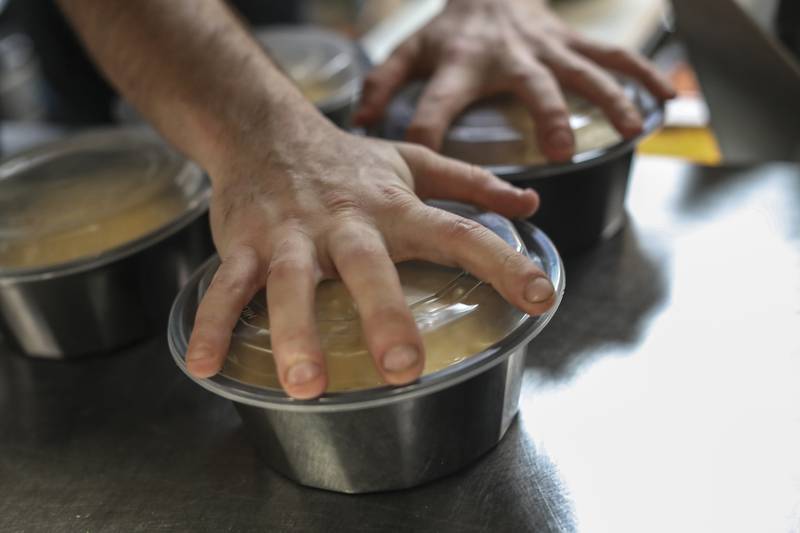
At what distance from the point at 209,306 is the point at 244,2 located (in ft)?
4.58

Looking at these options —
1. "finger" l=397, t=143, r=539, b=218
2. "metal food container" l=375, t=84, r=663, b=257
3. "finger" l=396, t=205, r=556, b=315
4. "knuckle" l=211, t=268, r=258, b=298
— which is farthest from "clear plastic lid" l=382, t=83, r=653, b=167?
"knuckle" l=211, t=268, r=258, b=298

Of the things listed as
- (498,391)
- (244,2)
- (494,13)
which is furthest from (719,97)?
(244,2)

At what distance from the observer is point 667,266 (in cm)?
Answer: 90

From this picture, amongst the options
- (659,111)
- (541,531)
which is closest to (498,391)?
(541,531)

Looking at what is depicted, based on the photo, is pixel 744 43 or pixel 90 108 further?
pixel 90 108

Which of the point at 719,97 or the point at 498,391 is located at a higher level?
the point at 498,391

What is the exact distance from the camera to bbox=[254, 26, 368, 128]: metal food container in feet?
3.90

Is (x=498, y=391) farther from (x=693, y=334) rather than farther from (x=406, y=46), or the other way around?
(x=406, y=46)

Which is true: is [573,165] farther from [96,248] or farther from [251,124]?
[96,248]

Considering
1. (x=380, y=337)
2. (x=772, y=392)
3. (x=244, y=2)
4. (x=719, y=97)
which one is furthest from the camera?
(x=244, y=2)

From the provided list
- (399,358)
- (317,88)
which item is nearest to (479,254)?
(399,358)

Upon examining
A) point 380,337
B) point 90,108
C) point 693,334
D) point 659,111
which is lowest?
point 90,108

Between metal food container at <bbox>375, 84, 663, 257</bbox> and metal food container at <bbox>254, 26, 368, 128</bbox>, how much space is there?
269 mm

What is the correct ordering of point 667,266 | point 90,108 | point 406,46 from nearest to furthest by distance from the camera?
1. point 667,266
2. point 406,46
3. point 90,108
